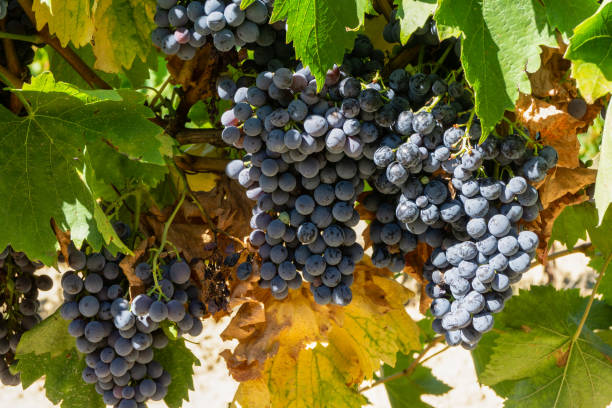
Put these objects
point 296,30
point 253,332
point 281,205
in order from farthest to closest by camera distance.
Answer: point 253,332 < point 281,205 < point 296,30

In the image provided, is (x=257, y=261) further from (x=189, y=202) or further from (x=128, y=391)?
(x=128, y=391)

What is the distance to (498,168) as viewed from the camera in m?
0.85

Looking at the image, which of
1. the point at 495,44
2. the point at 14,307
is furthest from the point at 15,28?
the point at 495,44

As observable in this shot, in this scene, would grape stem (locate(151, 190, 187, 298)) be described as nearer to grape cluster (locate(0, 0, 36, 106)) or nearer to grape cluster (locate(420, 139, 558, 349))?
grape cluster (locate(0, 0, 36, 106))

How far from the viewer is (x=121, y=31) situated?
1050 mm

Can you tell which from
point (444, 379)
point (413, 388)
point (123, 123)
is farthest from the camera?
point (444, 379)

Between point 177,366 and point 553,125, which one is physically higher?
point 553,125

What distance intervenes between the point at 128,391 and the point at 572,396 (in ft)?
2.65

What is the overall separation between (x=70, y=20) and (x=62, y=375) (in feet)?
2.03

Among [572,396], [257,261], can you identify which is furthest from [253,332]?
[572,396]

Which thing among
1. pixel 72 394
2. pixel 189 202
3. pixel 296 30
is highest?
pixel 296 30

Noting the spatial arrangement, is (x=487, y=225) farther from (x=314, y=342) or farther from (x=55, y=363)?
(x=55, y=363)

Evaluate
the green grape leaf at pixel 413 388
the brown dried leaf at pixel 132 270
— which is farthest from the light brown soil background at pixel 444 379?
the brown dried leaf at pixel 132 270

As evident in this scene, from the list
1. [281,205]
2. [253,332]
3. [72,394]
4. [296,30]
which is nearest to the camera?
[296,30]
